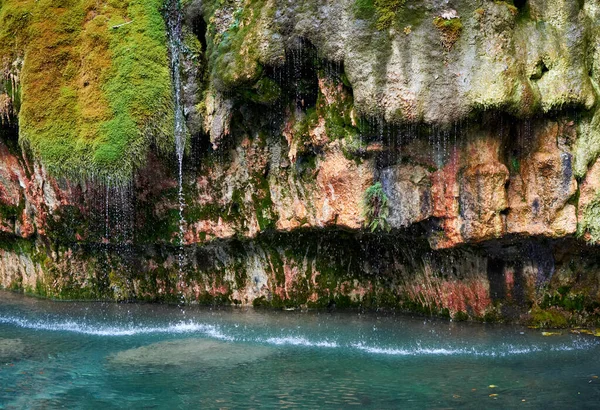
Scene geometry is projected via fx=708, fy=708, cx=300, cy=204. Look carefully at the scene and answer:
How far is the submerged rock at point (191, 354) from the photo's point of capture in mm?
13977

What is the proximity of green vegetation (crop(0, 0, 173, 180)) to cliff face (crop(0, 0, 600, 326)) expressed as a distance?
2.5 inches

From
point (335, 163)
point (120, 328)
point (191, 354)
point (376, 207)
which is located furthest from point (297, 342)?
point (120, 328)

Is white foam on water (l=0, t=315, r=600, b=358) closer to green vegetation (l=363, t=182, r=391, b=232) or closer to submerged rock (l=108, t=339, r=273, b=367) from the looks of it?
submerged rock (l=108, t=339, r=273, b=367)

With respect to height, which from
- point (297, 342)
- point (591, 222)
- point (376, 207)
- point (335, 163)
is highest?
point (335, 163)

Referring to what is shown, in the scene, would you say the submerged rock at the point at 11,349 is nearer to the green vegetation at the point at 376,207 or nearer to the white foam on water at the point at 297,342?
the white foam on water at the point at 297,342

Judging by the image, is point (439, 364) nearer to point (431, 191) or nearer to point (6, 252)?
point (431, 191)

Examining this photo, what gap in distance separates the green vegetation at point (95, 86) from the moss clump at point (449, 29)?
22.8ft

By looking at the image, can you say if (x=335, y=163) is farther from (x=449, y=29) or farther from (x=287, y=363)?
(x=287, y=363)

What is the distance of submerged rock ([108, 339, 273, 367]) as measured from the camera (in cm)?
1398

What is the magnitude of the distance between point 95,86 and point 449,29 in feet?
28.8

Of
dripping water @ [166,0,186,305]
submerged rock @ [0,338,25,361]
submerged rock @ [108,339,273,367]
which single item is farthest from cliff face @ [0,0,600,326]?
submerged rock @ [0,338,25,361]

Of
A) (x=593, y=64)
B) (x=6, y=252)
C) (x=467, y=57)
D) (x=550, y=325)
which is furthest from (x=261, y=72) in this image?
(x=6, y=252)

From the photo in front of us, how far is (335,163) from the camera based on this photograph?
51.3 ft

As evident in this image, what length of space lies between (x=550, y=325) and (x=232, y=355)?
7.08m
